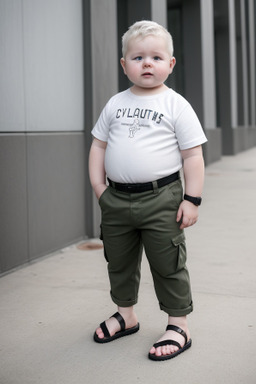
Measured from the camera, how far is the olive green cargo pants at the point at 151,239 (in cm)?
255

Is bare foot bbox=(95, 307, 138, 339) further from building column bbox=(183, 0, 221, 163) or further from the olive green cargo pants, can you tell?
building column bbox=(183, 0, 221, 163)

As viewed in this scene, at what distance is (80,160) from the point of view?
5.00 meters

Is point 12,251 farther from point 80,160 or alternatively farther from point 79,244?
point 80,160

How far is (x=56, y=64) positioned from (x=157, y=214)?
2.47 meters

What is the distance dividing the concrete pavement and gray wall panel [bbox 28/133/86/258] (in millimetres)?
188

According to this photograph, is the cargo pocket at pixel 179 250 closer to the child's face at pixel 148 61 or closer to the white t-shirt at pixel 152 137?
the white t-shirt at pixel 152 137

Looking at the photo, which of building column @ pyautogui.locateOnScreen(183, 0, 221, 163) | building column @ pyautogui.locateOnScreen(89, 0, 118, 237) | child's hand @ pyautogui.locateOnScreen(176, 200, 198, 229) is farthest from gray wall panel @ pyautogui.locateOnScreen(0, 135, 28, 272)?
building column @ pyautogui.locateOnScreen(183, 0, 221, 163)

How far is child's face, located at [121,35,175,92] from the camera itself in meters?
2.48

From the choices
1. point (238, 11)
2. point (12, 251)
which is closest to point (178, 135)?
point (12, 251)

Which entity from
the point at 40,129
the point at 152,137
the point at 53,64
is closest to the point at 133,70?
the point at 152,137

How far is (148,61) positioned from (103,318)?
1481mm

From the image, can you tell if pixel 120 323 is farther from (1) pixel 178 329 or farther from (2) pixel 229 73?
(2) pixel 229 73

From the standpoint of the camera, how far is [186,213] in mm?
2527

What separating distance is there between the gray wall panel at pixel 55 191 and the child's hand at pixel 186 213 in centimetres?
195
